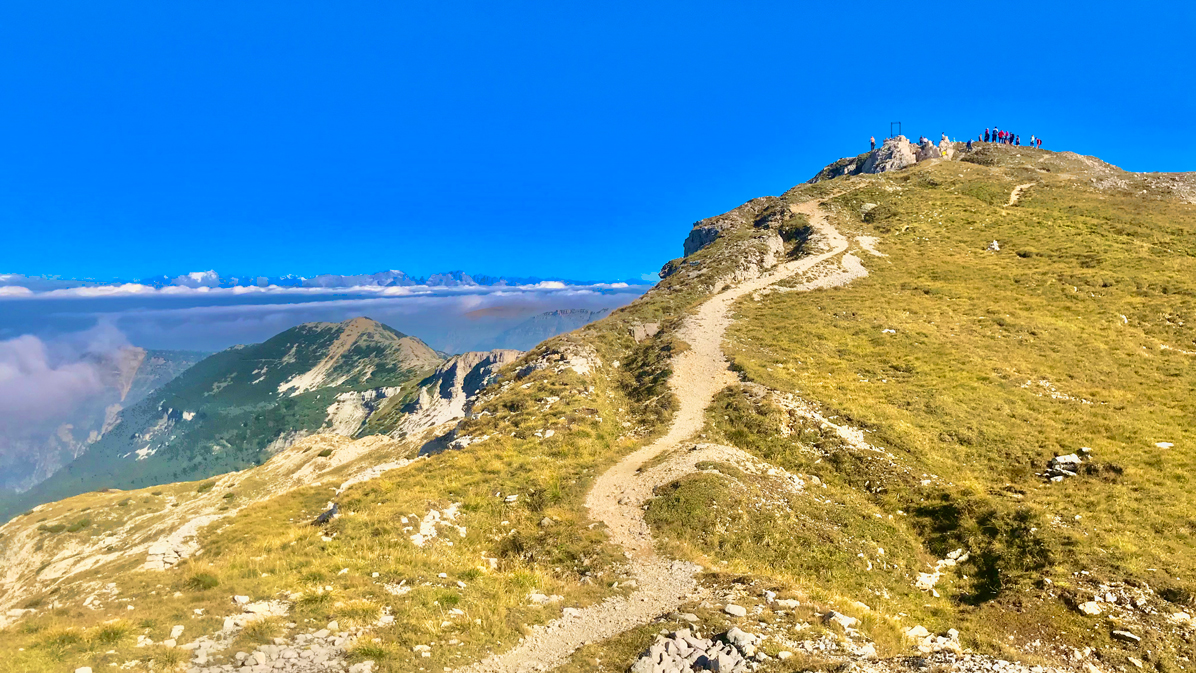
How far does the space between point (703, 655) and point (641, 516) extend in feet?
35.9

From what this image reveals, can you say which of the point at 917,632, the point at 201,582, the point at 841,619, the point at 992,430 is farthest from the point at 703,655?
the point at 992,430

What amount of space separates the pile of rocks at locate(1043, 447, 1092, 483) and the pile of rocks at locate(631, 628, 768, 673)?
2097 cm

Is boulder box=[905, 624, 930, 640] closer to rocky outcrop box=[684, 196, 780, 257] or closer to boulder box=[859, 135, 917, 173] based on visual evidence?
rocky outcrop box=[684, 196, 780, 257]

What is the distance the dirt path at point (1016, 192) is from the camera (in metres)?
78.2

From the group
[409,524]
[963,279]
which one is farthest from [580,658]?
[963,279]

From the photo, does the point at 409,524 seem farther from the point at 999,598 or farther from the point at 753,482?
the point at 999,598

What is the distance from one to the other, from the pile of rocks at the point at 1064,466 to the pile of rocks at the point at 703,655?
68.8ft

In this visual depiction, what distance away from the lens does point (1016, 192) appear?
8138cm

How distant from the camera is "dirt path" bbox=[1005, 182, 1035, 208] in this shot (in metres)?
78.2

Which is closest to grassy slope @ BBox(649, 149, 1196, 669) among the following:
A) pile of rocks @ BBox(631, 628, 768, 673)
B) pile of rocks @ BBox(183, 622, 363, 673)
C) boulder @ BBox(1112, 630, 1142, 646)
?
boulder @ BBox(1112, 630, 1142, 646)

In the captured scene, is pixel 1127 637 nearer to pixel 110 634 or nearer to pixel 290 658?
pixel 290 658

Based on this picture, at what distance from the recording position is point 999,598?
17.3 m

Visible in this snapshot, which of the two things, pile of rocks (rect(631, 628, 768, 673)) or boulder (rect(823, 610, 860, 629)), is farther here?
boulder (rect(823, 610, 860, 629))

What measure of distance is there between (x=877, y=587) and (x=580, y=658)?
12.2m
